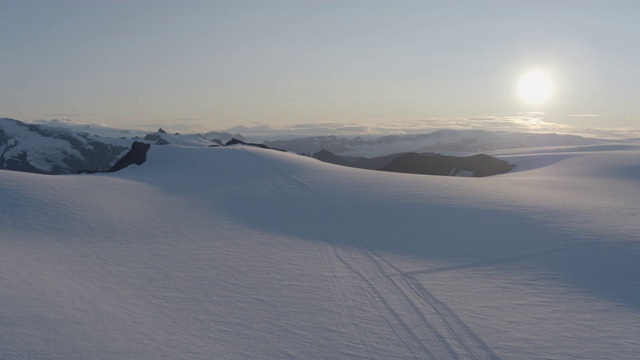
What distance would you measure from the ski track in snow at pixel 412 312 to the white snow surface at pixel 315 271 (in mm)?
48

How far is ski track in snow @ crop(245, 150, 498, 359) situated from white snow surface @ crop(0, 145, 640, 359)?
48 millimetres

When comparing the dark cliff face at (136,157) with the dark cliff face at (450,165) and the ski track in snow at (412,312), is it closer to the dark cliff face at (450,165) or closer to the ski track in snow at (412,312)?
the ski track in snow at (412,312)

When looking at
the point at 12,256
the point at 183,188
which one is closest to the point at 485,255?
the point at 12,256

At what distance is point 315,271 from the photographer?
1388 centimetres

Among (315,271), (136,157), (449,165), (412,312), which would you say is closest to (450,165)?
(449,165)

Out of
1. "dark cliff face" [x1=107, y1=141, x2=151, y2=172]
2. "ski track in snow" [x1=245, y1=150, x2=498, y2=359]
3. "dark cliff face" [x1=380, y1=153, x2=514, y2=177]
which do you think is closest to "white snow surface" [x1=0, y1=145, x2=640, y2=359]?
"ski track in snow" [x1=245, y1=150, x2=498, y2=359]

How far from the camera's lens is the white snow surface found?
30.9 ft

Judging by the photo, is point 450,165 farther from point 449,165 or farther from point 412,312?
point 412,312

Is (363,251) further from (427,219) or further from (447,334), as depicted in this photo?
(447,334)

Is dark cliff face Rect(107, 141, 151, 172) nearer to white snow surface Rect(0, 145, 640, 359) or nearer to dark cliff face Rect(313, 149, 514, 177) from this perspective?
white snow surface Rect(0, 145, 640, 359)

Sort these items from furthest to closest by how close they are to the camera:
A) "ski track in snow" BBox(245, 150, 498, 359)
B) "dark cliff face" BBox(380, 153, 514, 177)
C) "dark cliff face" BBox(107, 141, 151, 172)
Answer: "dark cliff face" BBox(380, 153, 514, 177) < "dark cliff face" BBox(107, 141, 151, 172) < "ski track in snow" BBox(245, 150, 498, 359)

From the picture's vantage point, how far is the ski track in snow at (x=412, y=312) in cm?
934

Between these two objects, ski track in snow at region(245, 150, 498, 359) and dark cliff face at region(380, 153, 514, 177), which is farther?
dark cliff face at region(380, 153, 514, 177)

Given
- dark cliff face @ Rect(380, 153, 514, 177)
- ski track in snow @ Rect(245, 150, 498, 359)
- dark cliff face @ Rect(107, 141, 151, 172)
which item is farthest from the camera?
dark cliff face @ Rect(380, 153, 514, 177)
